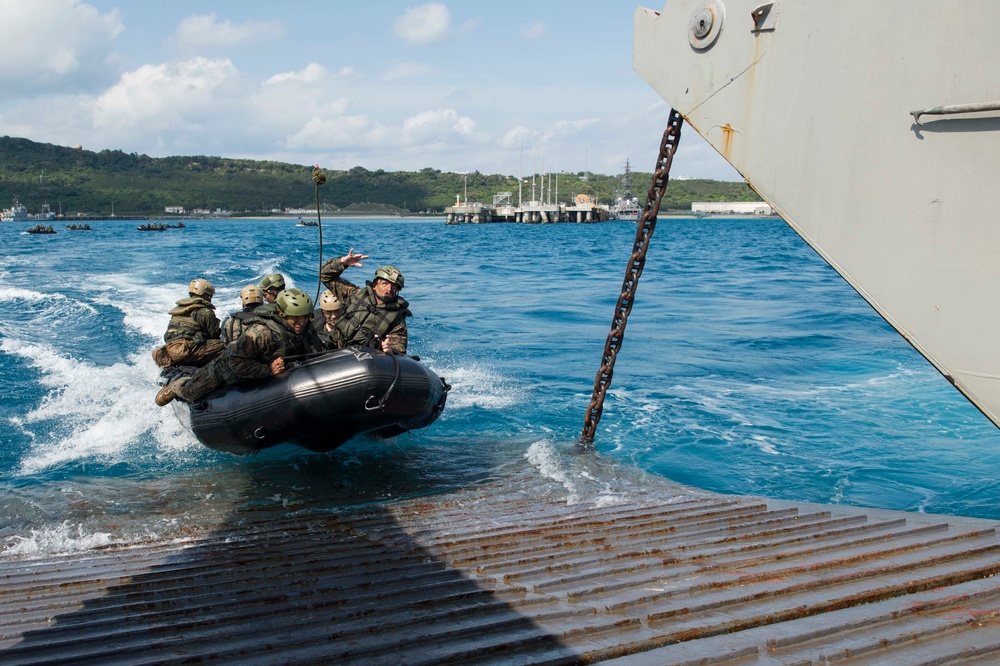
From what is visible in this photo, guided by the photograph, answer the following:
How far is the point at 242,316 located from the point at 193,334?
0.78 meters

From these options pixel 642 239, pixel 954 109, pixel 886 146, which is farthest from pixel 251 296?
pixel 954 109

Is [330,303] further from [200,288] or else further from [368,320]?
[200,288]

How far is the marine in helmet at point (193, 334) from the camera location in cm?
935

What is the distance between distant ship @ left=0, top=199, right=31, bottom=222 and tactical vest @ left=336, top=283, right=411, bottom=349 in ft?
424

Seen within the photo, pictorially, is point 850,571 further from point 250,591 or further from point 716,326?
point 716,326

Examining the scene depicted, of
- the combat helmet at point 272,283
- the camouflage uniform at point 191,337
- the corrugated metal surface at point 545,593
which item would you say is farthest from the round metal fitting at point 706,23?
the camouflage uniform at point 191,337

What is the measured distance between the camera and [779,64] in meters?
4.78

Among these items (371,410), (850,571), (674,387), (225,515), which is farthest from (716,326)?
(850,571)

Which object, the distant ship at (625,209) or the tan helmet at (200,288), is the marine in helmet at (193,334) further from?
the distant ship at (625,209)

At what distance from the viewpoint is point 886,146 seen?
167 inches

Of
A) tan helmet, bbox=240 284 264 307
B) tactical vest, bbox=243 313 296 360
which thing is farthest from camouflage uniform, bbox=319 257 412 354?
tan helmet, bbox=240 284 264 307

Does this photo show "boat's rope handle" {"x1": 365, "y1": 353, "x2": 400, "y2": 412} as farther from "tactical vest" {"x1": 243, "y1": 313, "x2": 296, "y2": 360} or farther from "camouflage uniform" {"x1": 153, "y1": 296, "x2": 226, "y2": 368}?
"camouflage uniform" {"x1": 153, "y1": 296, "x2": 226, "y2": 368}

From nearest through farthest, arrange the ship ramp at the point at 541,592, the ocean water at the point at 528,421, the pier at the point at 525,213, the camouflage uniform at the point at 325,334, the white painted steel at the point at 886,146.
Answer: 1. the ship ramp at the point at 541,592
2. the white painted steel at the point at 886,146
3. the ocean water at the point at 528,421
4. the camouflage uniform at the point at 325,334
5. the pier at the point at 525,213

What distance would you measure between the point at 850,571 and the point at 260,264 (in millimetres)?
29063
